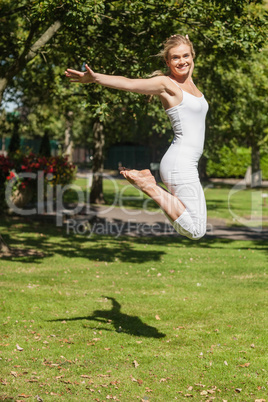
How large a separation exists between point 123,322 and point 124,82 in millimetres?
4201

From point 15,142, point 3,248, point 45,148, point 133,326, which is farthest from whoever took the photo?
point 45,148

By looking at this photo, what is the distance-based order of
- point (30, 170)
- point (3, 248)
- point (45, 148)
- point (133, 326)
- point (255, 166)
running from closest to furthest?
point (133, 326)
point (3, 248)
point (30, 170)
point (45, 148)
point (255, 166)

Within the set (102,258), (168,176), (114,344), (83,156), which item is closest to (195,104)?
(168,176)

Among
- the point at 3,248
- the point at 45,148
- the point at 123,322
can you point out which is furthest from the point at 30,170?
the point at 123,322

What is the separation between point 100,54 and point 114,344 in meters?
7.90

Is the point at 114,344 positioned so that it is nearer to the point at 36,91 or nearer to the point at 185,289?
the point at 185,289

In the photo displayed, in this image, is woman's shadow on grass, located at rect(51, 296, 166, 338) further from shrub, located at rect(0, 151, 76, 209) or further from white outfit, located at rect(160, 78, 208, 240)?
shrub, located at rect(0, 151, 76, 209)

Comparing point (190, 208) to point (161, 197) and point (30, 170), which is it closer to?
point (161, 197)

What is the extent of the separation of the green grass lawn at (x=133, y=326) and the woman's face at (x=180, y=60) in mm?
3267

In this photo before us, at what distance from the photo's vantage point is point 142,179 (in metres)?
5.48

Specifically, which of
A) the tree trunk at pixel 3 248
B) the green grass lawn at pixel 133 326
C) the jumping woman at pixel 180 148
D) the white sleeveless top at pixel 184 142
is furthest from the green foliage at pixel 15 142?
the white sleeveless top at pixel 184 142

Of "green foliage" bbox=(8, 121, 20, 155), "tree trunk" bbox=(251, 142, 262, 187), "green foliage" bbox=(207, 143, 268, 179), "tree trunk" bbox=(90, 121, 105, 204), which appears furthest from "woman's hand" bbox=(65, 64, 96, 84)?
"green foliage" bbox=(207, 143, 268, 179)

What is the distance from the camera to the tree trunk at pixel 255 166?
4097 centimetres

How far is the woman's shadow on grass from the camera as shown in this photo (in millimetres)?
7535
